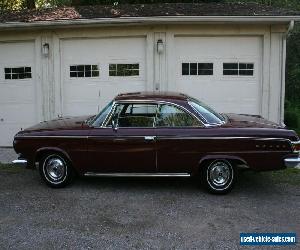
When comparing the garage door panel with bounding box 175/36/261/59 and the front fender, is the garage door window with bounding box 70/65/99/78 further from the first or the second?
the front fender

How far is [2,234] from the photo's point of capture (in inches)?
231

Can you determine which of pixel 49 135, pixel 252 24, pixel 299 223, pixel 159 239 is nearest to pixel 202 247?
pixel 159 239

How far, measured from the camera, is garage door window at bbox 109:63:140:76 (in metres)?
11.5

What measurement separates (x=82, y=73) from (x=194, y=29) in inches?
121

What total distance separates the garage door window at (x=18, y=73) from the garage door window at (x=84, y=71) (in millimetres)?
1185

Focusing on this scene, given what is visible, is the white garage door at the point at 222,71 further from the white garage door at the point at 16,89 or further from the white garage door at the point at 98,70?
the white garage door at the point at 16,89

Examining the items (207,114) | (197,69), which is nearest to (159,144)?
(207,114)

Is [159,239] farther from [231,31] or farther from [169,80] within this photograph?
[231,31]

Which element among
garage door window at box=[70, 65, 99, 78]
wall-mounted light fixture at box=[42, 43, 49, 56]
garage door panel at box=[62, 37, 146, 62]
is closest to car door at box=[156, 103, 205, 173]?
garage door panel at box=[62, 37, 146, 62]

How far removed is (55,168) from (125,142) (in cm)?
140

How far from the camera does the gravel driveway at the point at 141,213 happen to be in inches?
222

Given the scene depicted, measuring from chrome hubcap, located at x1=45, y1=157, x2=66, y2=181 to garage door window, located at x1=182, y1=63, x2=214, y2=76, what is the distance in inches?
186

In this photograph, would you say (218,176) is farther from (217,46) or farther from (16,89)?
(16,89)

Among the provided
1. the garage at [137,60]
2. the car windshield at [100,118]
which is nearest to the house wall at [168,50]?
the garage at [137,60]
